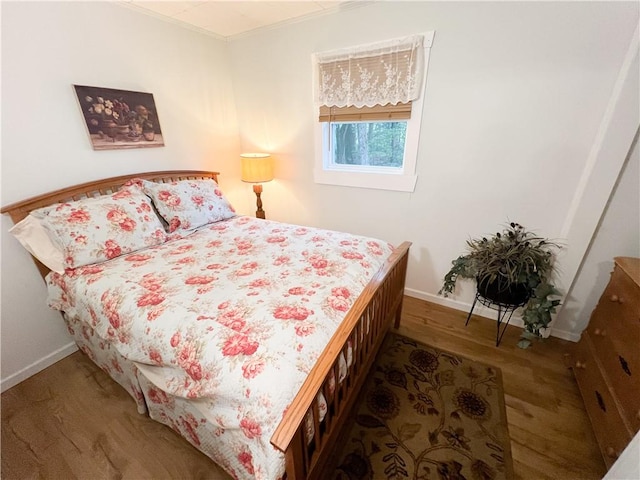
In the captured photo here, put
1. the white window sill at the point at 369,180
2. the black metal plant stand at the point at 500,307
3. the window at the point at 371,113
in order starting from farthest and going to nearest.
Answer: the white window sill at the point at 369,180 < the window at the point at 371,113 < the black metal plant stand at the point at 500,307

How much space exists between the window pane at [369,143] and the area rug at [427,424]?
1.60 metres

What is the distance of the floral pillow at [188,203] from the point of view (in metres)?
1.94

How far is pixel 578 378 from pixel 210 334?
207 centimetres

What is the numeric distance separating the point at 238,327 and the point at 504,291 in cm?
167

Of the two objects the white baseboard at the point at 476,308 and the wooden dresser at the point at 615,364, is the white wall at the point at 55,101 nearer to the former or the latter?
the white baseboard at the point at 476,308

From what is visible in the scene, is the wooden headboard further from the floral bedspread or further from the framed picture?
the floral bedspread

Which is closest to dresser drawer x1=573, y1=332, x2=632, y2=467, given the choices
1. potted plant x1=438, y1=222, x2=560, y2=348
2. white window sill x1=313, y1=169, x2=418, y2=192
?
potted plant x1=438, y1=222, x2=560, y2=348

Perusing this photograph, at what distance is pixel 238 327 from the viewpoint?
1.01 m

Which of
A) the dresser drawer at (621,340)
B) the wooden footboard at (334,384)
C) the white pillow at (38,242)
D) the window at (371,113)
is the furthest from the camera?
the window at (371,113)

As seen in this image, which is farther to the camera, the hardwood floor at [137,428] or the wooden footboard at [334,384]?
the hardwood floor at [137,428]

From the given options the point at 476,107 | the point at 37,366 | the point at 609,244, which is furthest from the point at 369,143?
the point at 37,366

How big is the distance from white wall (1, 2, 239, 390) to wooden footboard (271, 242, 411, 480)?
1.97m

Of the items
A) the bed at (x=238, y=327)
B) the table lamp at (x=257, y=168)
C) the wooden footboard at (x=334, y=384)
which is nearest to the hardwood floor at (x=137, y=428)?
the bed at (x=238, y=327)

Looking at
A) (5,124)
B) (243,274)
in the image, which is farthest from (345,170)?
(5,124)
